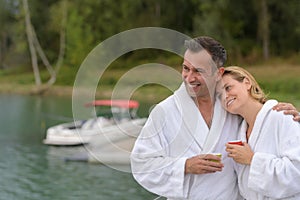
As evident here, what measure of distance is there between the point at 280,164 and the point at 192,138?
0.31 meters

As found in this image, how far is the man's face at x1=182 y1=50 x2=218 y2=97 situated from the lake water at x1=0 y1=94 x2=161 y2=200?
17.9 ft

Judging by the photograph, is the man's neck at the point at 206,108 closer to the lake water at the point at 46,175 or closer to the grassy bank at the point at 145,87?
the lake water at the point at 46,175

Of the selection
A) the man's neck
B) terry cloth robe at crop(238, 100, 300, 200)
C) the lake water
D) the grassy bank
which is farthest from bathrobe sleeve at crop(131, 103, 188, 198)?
the grassy bank

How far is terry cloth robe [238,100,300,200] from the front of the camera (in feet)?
5.56

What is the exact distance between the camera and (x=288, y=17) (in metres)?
30.8

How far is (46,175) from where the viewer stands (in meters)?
10.6

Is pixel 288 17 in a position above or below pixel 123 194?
above

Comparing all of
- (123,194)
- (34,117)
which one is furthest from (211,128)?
(34,117)

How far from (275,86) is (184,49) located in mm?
20960

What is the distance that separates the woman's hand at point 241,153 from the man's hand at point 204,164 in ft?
0.16

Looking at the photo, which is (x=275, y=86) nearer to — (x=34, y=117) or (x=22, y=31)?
(x=34, y=117)

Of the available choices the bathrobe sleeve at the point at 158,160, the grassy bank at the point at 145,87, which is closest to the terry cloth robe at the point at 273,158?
the bathrobe sleeve at the point at 158,160

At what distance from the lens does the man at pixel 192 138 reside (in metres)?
1.77

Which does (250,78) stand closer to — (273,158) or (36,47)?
(273,158)
